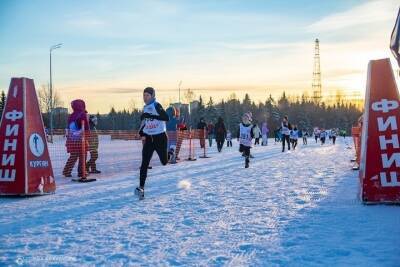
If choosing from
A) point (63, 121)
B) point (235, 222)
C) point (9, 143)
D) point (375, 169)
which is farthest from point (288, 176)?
point (63, 121)

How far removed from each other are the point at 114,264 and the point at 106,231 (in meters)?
1.38

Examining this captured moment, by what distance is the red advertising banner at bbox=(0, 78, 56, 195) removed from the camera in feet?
27.2

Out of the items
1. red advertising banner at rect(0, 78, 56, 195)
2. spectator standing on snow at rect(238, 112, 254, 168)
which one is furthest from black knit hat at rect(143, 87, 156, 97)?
spectator standing on snow at rect(238, 112, 254, 168)

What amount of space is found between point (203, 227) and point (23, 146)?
14.0ft

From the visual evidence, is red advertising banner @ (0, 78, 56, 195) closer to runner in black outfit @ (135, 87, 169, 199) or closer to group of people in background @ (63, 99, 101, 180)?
runner in black outfit @ (135, 87, 169, 199)

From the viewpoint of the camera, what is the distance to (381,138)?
705cm

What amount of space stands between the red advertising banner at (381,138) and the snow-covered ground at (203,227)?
270mm

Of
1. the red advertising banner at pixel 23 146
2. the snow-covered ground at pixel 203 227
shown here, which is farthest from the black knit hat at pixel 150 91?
the red advertising banner at pixel 23 146

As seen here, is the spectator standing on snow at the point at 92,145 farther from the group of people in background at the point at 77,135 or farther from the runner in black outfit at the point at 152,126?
the runner in black outfit at the point at 152,126

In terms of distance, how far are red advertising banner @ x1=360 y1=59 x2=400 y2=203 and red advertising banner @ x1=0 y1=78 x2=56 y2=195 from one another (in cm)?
560

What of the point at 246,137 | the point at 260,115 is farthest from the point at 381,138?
the point at 260,115

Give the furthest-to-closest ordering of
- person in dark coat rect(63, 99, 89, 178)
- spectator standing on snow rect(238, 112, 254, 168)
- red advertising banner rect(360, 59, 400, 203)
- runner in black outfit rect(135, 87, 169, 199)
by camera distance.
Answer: spectator standing on snow rect(238, 112, 254, 168) → person in dark coat rect(63, 99, 89, 178) → runner in black outfit rect(135, 87, 169, 199) → red advertising banner rect(360, 59, 400, 203)

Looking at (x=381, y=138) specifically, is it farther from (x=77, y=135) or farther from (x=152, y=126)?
(x=77, y=135)

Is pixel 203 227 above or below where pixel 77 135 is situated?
below
